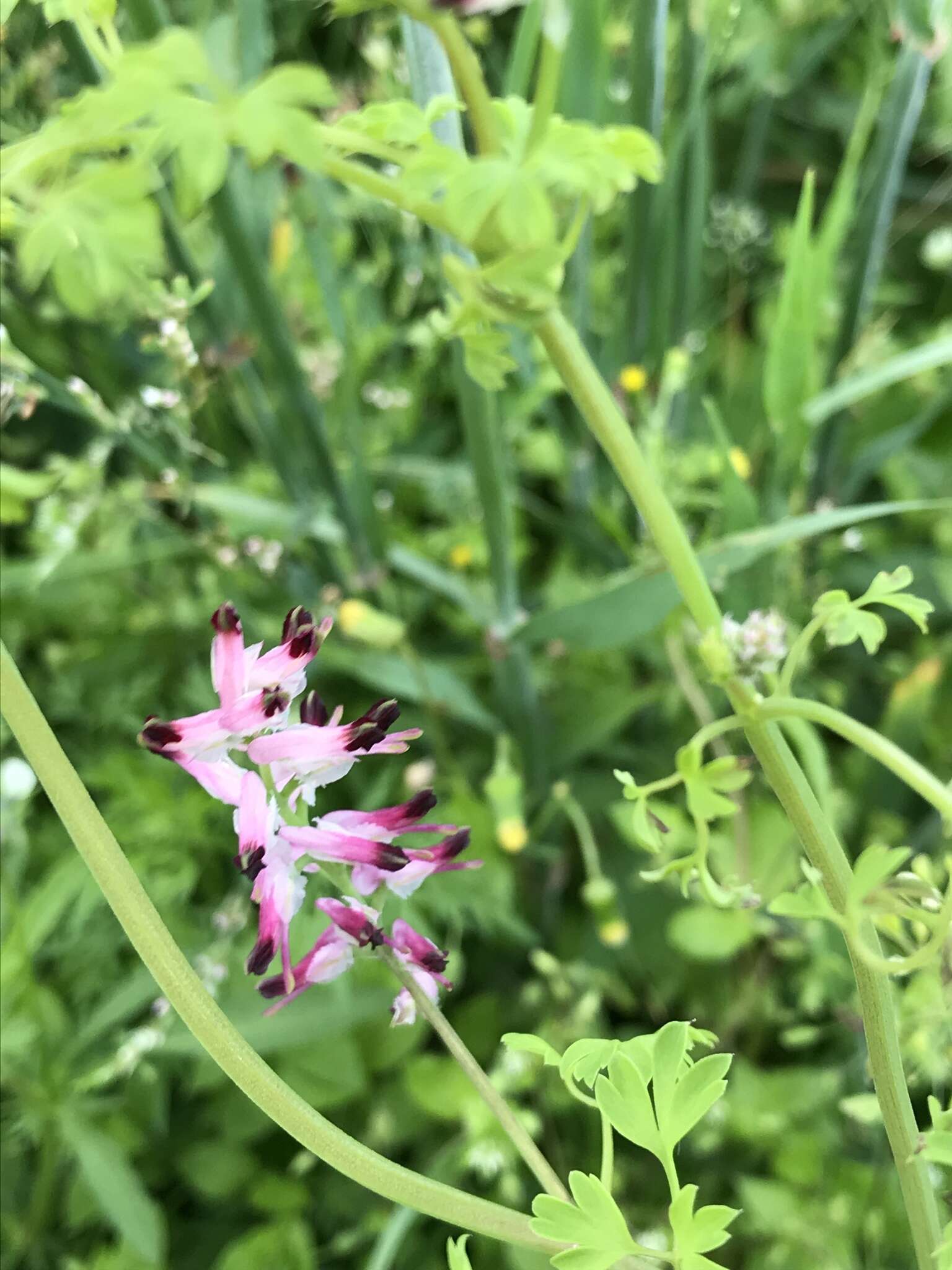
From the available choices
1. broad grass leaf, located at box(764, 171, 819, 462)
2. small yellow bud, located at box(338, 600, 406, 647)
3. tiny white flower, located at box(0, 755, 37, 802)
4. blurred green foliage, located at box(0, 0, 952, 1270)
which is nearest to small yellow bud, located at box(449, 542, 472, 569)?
blurred green foliage, located at box(0, 0, 952, 1270)

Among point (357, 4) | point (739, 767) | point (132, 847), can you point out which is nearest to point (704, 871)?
point (739, 767)

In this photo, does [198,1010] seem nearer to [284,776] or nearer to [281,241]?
[284,776]

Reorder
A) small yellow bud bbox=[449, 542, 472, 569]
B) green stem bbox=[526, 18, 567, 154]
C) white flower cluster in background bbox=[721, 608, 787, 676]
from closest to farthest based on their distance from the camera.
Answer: green stem bbox=[526, 18, 567, 154]
white flower cluster in background bbox=[721, 608, 787, 676]
small yellow bud bbox=[449, 542, 472, 569]

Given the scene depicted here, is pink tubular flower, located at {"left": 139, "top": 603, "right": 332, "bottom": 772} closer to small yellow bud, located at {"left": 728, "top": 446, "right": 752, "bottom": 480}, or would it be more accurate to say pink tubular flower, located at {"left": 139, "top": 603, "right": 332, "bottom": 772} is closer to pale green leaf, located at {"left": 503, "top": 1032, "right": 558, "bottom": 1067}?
pale green leaf, located at {"left": 503, "top": 1032, "right": 558, "bottom": 1067}

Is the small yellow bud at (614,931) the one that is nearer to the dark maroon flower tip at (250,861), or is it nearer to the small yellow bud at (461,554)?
the small yellow bud at (461,554)

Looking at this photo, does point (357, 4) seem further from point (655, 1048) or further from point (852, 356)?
point (852, 356)
